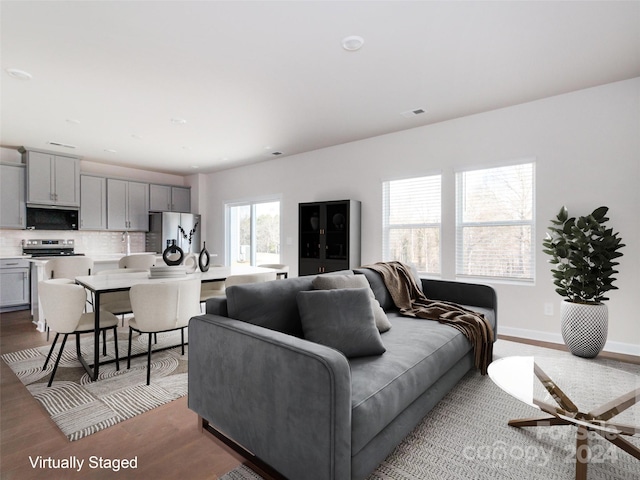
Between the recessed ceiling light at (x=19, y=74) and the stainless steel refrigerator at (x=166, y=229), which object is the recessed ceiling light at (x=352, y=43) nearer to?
the recessed ceiling light at (x=19, y=74)

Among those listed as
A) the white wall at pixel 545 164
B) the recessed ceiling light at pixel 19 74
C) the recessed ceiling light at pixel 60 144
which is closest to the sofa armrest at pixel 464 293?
the white wall at pixel 545 164

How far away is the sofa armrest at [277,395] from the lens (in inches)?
52.0

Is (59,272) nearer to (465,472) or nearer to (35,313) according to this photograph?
(35,313)

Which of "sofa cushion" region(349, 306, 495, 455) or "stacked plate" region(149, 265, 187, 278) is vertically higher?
"stacked plate" region(149, 265, 187, 278)

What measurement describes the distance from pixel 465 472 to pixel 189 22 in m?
3.25

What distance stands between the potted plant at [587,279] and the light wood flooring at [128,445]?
126 inches

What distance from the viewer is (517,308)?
3.95 m

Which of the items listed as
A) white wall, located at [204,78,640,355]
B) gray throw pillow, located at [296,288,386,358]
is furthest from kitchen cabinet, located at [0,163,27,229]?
gray throw pillow, located at [296,288,386,358]

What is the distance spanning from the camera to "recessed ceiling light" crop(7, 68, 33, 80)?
3.09m

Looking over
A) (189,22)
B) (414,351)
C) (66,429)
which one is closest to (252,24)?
(189,22)

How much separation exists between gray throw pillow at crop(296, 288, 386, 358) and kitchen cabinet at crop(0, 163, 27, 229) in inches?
240

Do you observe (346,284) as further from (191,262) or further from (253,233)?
(253,233)

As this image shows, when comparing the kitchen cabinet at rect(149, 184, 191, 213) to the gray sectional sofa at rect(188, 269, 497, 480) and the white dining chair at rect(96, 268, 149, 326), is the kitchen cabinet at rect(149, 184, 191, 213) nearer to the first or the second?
the white dining chair at rect(96, 268, 149, 326)

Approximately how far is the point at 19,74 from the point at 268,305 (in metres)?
3.35
